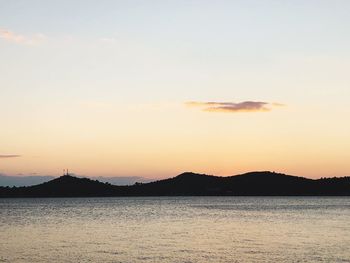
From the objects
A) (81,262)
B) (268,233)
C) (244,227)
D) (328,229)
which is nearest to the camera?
(81,262)

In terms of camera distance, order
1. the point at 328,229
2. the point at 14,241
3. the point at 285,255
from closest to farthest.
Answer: the point at 285,255 → the point at 14,241 → the point at 328,229

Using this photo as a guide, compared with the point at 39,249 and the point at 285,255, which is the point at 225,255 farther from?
the point at 39,249

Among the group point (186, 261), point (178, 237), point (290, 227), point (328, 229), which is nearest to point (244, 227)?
point (290, 227)

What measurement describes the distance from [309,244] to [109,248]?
2042cm

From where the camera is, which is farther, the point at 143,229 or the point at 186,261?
the point at 143,229

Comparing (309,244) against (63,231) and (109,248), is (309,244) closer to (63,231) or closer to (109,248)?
(109,248)

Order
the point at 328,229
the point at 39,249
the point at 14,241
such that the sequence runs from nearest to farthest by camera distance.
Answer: the point at 39,249 < the point at 14,241 < the point at 328,229

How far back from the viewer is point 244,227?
80.6 meters

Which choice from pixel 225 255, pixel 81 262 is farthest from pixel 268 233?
pixel 81 262

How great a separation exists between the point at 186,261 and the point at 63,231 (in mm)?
34820

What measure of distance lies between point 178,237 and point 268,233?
41.4ft

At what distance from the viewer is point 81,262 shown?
146 ft

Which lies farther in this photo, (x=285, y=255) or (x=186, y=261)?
(x=285, y=255)

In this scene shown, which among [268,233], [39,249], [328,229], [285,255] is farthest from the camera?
[328,229]
